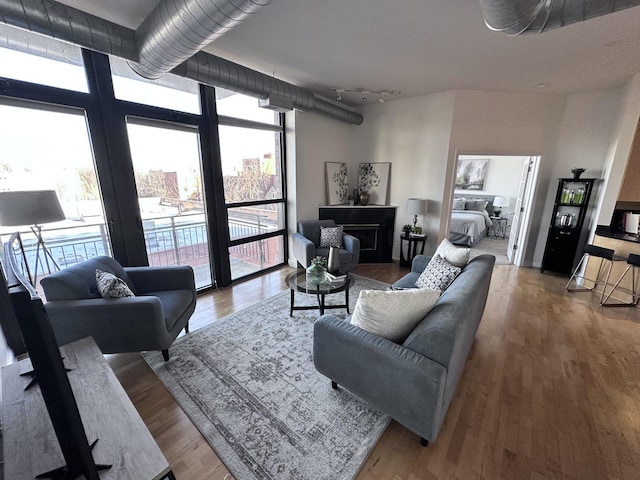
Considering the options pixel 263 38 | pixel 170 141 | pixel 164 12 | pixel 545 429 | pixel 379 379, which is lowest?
pixel 545 429

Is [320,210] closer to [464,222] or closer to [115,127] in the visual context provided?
[115,127]

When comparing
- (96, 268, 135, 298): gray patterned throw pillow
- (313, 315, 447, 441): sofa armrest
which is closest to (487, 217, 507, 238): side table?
(313, 315, 447, 441): sofa armrest

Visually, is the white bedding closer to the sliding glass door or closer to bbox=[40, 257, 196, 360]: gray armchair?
the sliding glass door

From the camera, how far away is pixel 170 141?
306 centimetres

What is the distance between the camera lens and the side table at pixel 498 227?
689cm

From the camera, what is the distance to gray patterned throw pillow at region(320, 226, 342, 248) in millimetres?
4141

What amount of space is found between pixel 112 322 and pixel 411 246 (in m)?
4.14

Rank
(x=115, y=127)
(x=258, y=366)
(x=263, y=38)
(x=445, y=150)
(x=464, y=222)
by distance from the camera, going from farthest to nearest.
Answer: (x=464, y=222), (x=445, y=150), (x=115, y=127), (x=263, y=38), (x=258, y=366)

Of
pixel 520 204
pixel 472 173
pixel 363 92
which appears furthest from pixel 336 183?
pixel 472 173

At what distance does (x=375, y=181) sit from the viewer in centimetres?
505

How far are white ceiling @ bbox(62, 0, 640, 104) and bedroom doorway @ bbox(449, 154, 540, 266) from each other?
1.83m

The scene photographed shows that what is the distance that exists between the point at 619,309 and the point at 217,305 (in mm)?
4893

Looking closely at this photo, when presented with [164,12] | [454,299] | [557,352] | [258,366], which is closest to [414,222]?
[557,352]

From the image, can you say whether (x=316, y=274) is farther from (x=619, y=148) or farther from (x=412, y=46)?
(x=619, y=148)
